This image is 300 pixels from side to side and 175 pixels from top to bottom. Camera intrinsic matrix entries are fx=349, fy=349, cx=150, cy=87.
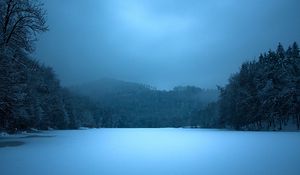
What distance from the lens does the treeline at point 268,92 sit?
244 feet

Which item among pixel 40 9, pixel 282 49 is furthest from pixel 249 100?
pixel 40 9

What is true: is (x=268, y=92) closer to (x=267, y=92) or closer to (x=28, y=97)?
(x=267, y=92)

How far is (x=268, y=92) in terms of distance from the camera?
78500 mm

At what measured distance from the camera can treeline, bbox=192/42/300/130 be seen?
74.4 meters

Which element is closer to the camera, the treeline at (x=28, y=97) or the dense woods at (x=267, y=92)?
the treeline at (x=28, y=97)

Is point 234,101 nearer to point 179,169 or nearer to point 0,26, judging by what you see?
point 0,26

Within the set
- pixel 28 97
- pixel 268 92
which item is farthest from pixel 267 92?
pixel 28 97

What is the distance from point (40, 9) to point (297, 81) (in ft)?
197

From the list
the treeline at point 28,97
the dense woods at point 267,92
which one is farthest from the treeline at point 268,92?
the treeline at point 28,97

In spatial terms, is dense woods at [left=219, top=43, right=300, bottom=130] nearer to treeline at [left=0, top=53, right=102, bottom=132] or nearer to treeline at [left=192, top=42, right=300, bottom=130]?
treeline at [left=192, top=42, right=300, bottom=130]

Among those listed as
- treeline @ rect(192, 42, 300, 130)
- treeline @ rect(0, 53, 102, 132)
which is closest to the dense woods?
treeline @ rect(192, 42, 300, 130)

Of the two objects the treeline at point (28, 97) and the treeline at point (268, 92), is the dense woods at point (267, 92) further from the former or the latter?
the treeline at point (28, 97)

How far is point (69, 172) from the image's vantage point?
44.1 ft

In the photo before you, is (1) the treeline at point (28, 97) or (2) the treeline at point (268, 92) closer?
(1) the treeline at point (28, 97)
